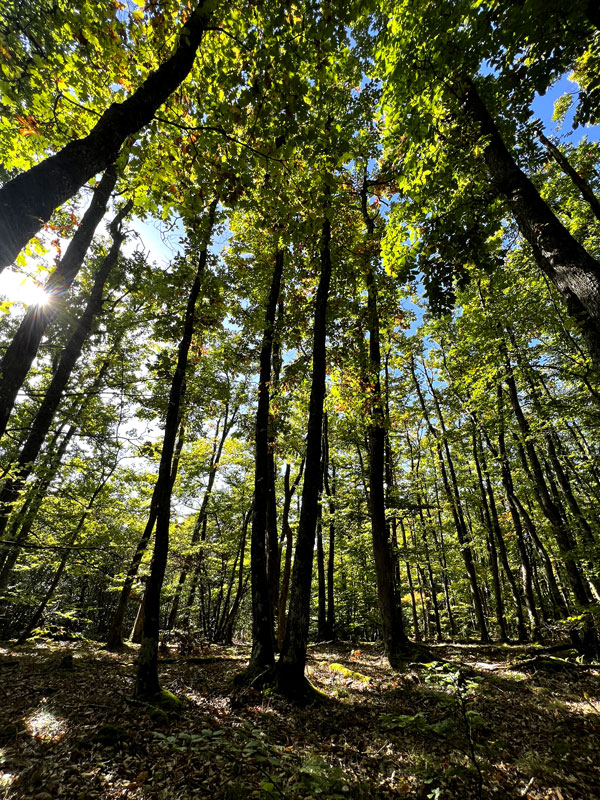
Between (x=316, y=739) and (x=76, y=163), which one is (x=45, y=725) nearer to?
(x=316, y=739)

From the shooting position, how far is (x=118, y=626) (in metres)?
12.0

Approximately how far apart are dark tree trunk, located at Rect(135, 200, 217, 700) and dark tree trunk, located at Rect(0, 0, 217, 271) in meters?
1.76

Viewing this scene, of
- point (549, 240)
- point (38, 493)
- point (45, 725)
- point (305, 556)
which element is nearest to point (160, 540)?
point (45, 725)

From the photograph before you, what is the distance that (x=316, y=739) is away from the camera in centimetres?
483

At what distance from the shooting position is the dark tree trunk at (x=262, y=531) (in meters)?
7.20

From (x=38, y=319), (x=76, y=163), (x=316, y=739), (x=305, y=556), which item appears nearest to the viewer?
(x=76, y=163)

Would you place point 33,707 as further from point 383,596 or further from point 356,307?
point 356,307

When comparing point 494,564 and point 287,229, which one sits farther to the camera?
point 494,564

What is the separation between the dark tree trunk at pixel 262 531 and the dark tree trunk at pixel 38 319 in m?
4.62

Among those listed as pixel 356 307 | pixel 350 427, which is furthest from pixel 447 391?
pixel 356 307

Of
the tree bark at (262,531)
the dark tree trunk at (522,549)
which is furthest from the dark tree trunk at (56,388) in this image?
the dark tree trunk at (522,549)

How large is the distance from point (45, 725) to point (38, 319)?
6.36 m

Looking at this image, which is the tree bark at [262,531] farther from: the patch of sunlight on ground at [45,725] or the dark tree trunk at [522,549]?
the dark tree trunk at [522,549]

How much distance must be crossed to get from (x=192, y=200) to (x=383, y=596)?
10.1m
